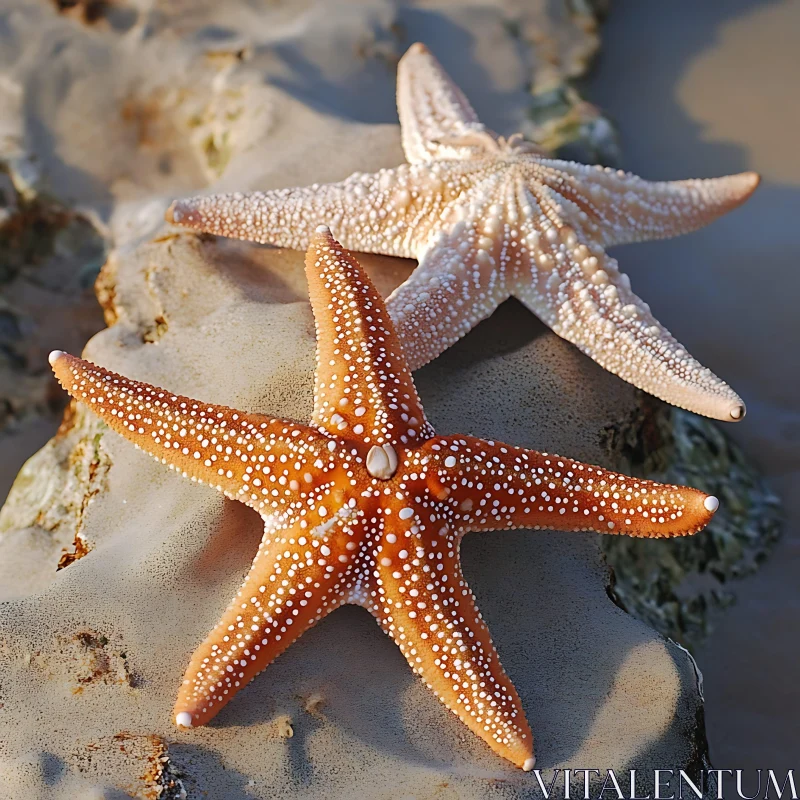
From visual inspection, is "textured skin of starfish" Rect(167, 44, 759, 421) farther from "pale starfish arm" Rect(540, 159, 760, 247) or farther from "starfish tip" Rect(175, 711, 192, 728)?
"starfish tip" Rect(175, 711, 192, 728)

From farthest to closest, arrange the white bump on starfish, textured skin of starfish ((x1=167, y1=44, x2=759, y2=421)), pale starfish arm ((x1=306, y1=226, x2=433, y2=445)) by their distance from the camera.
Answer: textured skin of starfish ((x1=167, y1=44, x2=759, y2=421)), pale starfish arm ((x1=306, y1=226, x2=433, y2=445)), the white bump on starfish

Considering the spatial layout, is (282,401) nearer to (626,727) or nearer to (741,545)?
→ (626,727)

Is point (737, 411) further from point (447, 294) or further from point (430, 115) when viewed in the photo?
point (430, 115)

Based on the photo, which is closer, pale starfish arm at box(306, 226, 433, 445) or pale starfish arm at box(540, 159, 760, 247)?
pale starfish arm at box(306, 226, 433, 445)

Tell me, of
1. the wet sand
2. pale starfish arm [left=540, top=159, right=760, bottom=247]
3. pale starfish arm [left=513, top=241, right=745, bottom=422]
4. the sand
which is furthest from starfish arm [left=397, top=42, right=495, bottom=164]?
the wet sand

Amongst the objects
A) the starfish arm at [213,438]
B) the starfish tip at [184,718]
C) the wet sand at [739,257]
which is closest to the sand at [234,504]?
the starfish tip at [184,718]

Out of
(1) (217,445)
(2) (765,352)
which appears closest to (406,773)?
(1) (217,445)

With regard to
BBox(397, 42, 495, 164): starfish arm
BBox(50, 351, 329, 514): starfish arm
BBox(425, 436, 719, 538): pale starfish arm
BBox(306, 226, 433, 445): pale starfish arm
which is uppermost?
BBox(397, 42, 495, 164): starfish arm
